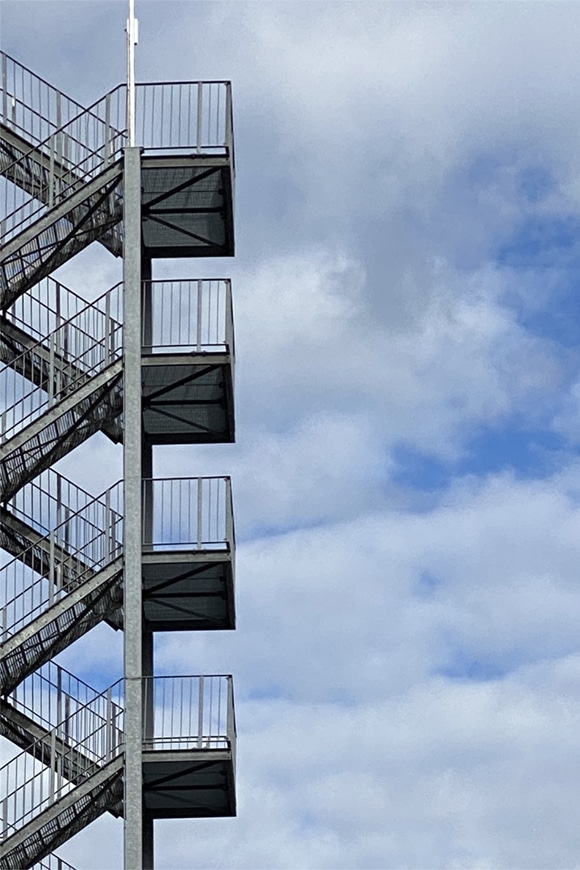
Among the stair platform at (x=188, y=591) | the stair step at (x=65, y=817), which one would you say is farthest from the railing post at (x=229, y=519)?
the stair step at (x=65, y=817)

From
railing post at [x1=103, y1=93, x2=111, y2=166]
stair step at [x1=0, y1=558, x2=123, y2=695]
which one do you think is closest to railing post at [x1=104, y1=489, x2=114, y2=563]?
stair step at [x1=0, y1=558, x2=123, y2=695]

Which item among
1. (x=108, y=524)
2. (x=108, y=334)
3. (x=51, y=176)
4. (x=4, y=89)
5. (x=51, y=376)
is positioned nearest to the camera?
(x=51, y=376)

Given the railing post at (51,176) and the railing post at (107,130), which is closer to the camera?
the railing post at (51,176)

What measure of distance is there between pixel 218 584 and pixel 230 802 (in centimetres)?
457

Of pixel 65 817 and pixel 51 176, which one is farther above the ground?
pixel 51 176

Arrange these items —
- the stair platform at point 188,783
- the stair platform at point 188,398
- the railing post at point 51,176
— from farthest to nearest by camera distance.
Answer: the railing post at point 51,176 → the stair platform at point 188,398 → the stair platform at point 188,783

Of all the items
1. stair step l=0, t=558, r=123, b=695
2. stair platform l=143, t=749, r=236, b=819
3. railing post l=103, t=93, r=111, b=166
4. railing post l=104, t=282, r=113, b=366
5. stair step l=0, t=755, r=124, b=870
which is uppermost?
railing post l=103, t=93, r=111, b=166

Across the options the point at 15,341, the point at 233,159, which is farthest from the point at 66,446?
the point at 233,159

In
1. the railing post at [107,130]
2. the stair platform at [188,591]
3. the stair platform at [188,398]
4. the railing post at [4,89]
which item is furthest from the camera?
the railing post at [4,89]

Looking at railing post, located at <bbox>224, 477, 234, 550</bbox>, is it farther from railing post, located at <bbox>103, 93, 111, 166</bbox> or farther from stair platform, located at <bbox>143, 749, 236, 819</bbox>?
railing post, located at <bbox>103, 93, 111, 166</bbox>

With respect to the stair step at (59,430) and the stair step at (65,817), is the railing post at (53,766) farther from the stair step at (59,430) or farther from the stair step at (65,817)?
the stair step at (59,430)

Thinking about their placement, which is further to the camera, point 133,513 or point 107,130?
point 107,130

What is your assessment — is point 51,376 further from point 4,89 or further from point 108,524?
point 4,89

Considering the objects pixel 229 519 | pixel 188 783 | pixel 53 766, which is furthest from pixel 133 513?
pixel 188 783
